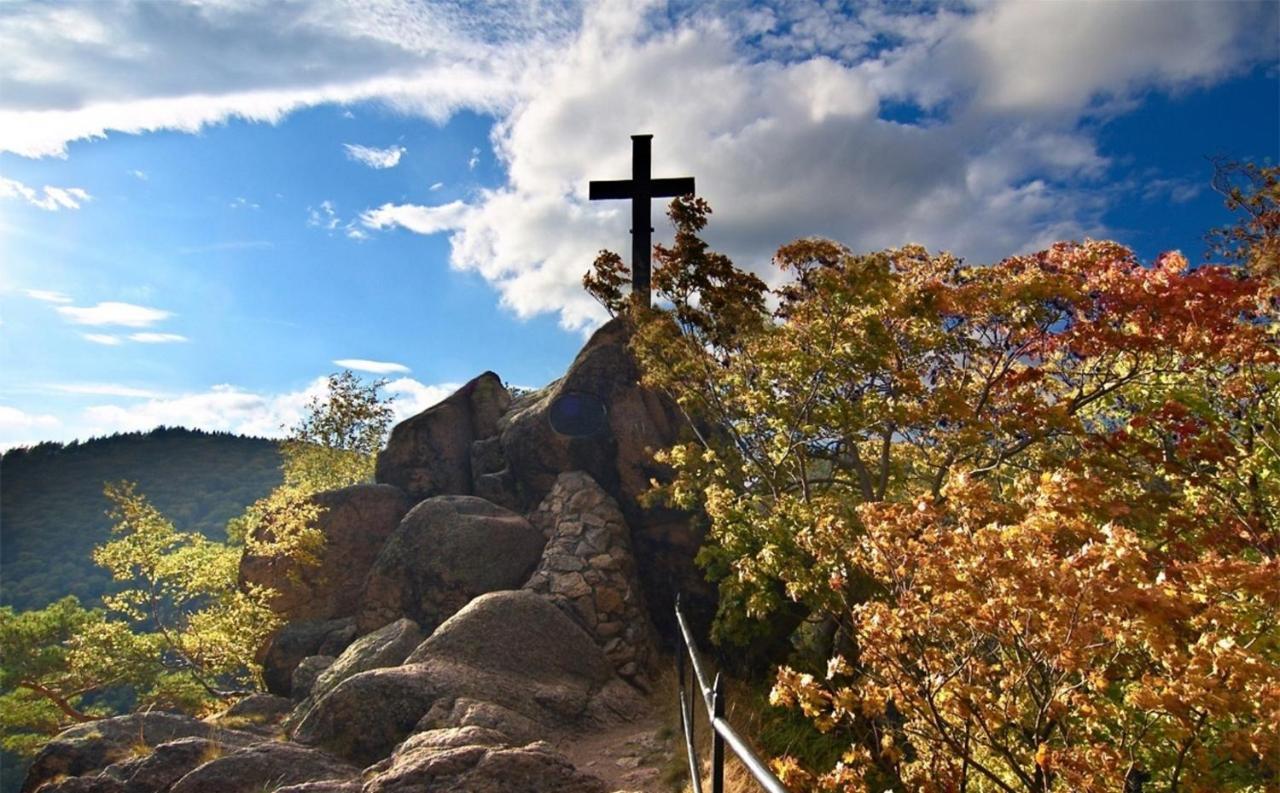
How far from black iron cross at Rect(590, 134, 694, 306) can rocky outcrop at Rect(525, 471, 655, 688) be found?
246 inches

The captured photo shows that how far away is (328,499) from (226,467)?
60.8 meters

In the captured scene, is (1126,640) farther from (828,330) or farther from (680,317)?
(680,317)

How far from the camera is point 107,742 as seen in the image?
445 inches

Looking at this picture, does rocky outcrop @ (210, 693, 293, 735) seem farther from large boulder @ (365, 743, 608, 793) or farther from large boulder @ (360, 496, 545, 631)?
large boulder @ (365, 743, 608, 793)

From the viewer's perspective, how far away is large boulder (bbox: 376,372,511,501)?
22797mm

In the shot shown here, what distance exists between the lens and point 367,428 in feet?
114

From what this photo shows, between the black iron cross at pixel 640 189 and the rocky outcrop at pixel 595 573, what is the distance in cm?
625

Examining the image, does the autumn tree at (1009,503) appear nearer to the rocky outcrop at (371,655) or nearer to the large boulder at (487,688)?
the large boulder at (487,688)

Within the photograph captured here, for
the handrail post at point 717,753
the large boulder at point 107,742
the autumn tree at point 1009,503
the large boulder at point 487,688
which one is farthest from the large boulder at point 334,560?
the handrail post at point 717,753

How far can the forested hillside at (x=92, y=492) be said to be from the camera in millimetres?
59938

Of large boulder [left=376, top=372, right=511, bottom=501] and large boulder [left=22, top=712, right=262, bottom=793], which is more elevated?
A: large boulder [left=376, top=372, right=511, bottom=501]

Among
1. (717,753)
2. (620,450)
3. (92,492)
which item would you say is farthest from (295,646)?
(92,492)

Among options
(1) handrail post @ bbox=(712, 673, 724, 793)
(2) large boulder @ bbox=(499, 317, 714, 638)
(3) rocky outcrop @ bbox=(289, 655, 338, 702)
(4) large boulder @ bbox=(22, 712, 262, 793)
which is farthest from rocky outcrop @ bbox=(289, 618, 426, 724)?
(1) handrail post @ bbox=(712, 673, 724, 793)

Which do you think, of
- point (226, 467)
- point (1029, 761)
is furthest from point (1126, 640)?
point (226, 467)
